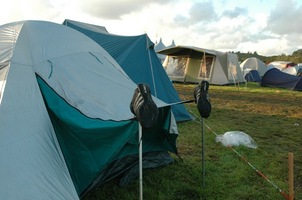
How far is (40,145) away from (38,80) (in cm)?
74

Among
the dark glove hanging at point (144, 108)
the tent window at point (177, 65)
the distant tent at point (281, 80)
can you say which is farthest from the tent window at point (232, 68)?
the dark glove hanging at point (144, 108)

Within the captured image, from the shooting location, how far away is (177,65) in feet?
60.7

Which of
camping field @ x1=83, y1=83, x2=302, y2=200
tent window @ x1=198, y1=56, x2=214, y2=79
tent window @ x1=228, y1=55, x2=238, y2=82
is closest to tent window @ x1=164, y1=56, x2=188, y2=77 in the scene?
tent window @ x1=198, y1=56, x2=214, y2=79

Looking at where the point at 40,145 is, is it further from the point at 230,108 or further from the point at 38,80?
the point at 230,108

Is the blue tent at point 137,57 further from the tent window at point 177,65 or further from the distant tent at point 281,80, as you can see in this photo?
the tent window at point 177,65

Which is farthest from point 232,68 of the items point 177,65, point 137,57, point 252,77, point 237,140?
point 237,140

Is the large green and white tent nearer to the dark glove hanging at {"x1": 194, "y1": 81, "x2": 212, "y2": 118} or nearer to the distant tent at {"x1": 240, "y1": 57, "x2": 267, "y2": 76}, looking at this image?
the dark glove hanging at {"x1": 194, "y1": 81, "x2": 212, "y2": 118}

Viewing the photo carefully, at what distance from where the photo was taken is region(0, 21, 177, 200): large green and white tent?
97.7 inches

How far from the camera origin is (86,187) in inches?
121

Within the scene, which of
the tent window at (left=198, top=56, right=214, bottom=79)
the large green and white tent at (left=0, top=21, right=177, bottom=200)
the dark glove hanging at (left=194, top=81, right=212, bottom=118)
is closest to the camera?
the large green and white tent at (left=0, top=21, right=177, bottom=200)

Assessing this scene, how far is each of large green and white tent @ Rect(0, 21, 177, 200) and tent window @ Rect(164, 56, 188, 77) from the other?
47.0 ft

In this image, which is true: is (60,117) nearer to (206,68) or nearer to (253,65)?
(206,68)

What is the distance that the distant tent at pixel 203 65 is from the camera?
16969 millimetres

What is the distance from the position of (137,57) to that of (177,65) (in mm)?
12093
